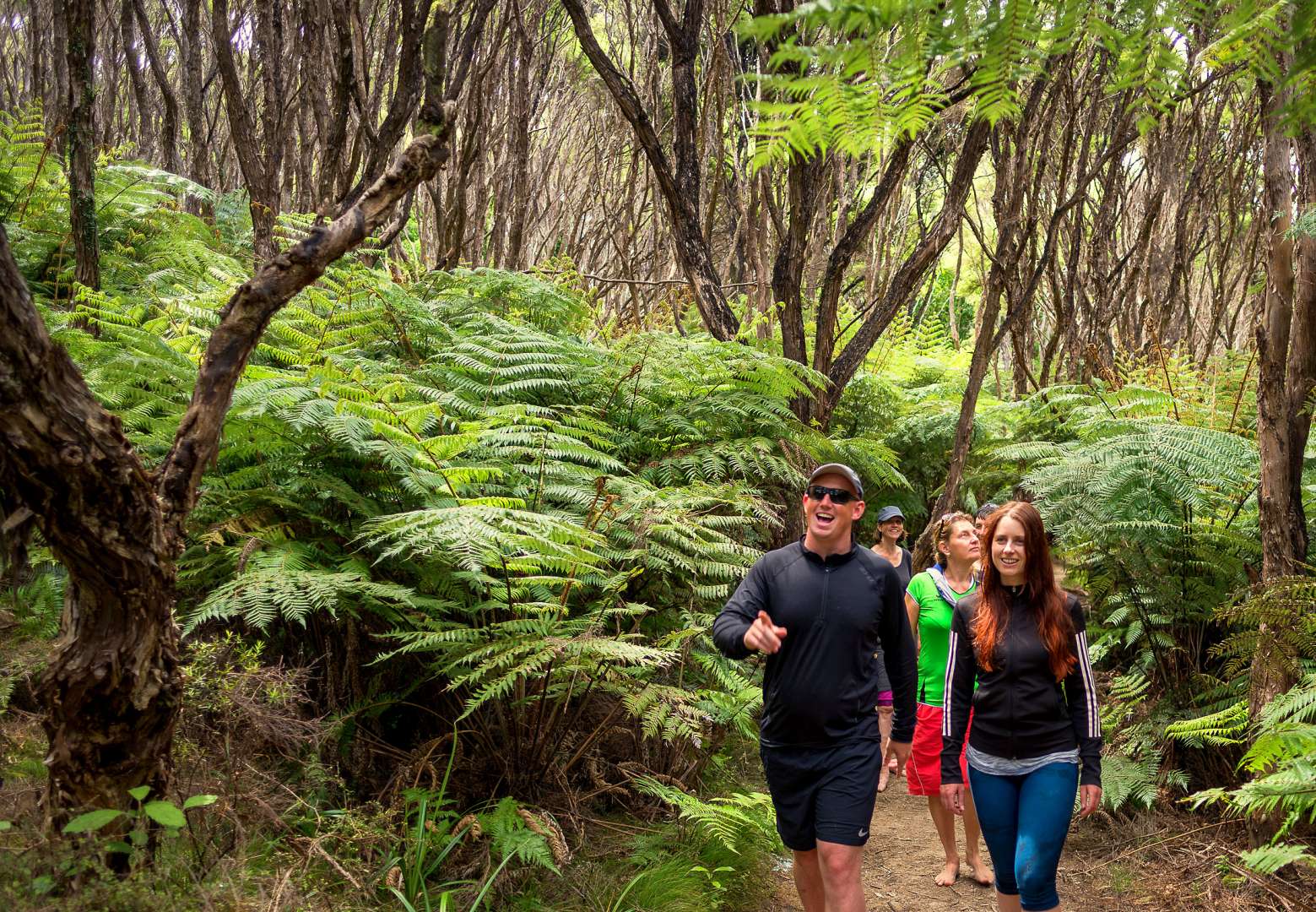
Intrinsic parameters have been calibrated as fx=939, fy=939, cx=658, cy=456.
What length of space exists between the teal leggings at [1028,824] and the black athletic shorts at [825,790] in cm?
46

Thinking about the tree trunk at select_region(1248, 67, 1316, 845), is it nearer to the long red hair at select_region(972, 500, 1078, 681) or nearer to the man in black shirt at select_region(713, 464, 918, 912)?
the long red hair at select_region(972, 500, 1078, 681)

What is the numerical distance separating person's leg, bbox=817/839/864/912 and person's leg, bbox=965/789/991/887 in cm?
170

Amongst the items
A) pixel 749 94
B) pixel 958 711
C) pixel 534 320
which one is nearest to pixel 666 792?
pixel 958 711

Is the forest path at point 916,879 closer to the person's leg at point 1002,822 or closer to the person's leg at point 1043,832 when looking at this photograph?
the person's leg at point 1002,822

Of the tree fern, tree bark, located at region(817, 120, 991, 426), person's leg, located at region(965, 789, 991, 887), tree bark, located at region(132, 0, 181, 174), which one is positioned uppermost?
tree bark, located at region(132, 0, 181, 174)

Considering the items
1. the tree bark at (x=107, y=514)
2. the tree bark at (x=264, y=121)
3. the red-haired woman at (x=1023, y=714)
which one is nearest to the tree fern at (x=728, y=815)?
the red-haired woman at (x=1023, y=714)

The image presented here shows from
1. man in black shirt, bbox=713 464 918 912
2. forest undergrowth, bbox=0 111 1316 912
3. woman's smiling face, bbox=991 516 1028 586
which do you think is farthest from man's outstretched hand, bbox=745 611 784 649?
woman's smiling face, bbox=991 516 1028 586

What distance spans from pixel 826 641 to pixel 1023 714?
74 centimetres

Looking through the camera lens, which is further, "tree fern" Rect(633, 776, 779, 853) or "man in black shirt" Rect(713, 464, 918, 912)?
"tree fern" Rect(633, 776, 779, 853)

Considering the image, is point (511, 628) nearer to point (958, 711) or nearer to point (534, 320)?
point (958, 711)

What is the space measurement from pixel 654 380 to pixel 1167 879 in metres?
3.72

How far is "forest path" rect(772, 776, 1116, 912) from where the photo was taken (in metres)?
4.28

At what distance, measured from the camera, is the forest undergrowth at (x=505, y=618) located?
3084 millimetres

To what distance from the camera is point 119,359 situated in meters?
4.16
